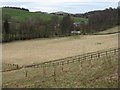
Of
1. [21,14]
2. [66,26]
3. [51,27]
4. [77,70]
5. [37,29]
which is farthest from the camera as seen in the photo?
[21,14]

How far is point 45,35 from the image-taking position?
97.9 m

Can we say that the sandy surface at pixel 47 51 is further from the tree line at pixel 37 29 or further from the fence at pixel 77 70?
the tree line at pixel 37 29

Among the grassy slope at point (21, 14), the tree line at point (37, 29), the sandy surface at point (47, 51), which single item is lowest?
the sandy surface at point (47, 51)

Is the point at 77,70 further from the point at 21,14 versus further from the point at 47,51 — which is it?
the point at 21,14

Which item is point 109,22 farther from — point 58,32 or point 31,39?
point 31,39

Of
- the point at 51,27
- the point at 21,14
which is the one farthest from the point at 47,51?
the point at 21,14

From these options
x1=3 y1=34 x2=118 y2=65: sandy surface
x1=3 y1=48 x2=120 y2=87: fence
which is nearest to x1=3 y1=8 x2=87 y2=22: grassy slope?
x1=3 y1=34 x2=118 y2=65: sandy surface

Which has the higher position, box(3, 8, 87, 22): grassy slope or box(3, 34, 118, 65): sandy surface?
box(3, 8, 87, 22): grassy slope

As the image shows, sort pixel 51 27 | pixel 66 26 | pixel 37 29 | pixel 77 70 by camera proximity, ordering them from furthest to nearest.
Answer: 1. pixel 66 26
2. pixel 51 27
3. pixel 37 29
4. pixel 77 70

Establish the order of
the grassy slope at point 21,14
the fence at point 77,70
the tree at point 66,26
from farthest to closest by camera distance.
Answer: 1. the grassy slope at point 21,14
2. the tree at point 66,26
3. the fence at point 77,70

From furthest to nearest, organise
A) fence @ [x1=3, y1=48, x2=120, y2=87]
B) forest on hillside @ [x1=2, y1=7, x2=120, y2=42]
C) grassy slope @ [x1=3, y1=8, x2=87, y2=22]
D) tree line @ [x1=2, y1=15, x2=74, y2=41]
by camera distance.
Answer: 1. grassy slope @ [x1=3, y1=8, x2=87, y2=22]
2. forest on hillside @ [x1=2, y1=7, x2=120, y2=42]
3. tree line @ [x1=2, y1=15, x2=74, y2=41]
4. fence @ [x1=3, y1=48, x2=120, y2=87]

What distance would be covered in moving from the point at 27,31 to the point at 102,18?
3535 cm

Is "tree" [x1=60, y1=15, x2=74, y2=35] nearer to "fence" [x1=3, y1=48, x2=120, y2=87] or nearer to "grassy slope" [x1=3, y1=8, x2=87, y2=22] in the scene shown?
"grassy slope" [x1=3, y1=8, x2=87, y2=22]

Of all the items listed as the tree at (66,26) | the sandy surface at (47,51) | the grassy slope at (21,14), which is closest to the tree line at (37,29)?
the tree at (66,26)
